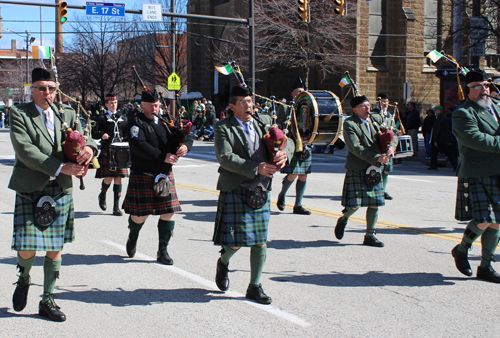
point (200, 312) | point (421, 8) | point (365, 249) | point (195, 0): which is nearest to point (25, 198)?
point (200, 312)

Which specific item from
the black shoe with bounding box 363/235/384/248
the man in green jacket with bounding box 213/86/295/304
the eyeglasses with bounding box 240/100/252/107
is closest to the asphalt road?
the black shoe with bounding box 363/235/384/248

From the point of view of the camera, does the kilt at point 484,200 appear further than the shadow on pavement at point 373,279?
No

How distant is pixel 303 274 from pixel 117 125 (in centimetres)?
477

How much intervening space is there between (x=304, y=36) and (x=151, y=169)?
2407 cm

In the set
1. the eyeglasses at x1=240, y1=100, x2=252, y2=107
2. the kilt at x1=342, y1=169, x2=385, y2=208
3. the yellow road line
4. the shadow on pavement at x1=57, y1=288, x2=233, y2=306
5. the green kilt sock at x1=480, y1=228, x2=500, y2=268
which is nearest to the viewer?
the eyeglasses at x1=240, y1=100, x2=252, y2=107

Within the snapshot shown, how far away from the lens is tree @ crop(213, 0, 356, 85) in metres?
28.6

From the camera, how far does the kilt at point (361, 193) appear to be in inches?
263

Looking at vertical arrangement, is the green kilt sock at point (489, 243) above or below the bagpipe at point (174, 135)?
below

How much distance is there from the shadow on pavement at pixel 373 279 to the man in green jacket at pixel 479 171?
295mm

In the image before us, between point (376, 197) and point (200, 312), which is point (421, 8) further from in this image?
point (200, 312)

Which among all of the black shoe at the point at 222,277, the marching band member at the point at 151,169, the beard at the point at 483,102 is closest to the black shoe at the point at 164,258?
the marching band member at the point at 151,169

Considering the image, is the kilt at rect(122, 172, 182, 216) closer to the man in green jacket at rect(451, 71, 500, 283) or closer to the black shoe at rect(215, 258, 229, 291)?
the black shoe at rect(215, 258, 229, 291)

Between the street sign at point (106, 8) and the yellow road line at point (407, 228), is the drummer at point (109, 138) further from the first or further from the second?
the street sign at point (106, 8)

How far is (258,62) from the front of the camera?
31.0 m
